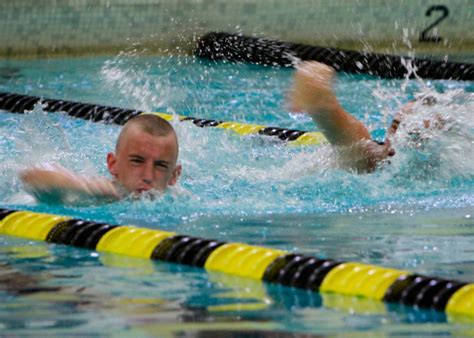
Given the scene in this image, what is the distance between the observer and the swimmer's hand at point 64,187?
14.2 ft

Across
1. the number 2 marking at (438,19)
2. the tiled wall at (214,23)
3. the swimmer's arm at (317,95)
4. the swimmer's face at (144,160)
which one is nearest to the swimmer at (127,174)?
the swimmer's face at (144,160)

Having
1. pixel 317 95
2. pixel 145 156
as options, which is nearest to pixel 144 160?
pixel 145 156

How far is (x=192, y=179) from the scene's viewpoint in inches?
205

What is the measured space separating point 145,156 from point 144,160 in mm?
16

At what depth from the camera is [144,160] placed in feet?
14.2

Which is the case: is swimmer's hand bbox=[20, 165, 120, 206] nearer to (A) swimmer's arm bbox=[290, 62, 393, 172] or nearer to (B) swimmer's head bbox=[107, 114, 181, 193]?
(B) swimmer's head bbox=[107, 114, 181, 193]

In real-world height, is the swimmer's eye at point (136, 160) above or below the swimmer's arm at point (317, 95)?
below

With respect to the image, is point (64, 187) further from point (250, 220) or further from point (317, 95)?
point (317, 95)

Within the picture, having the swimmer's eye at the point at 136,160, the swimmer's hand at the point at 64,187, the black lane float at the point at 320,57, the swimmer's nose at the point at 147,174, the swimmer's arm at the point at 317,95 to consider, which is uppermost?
the black lane float at the point at 320,57

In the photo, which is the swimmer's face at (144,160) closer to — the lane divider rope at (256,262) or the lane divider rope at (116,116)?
the lane divider rope at (256,262)

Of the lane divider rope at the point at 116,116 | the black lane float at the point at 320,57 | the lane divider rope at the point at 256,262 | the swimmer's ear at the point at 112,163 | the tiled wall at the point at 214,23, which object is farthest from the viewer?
the tiled wall at the point at 214,23

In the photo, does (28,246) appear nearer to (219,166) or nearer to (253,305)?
(253,305)

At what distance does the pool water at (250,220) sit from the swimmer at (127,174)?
0.19 ft

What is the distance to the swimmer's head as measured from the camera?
4.31m
